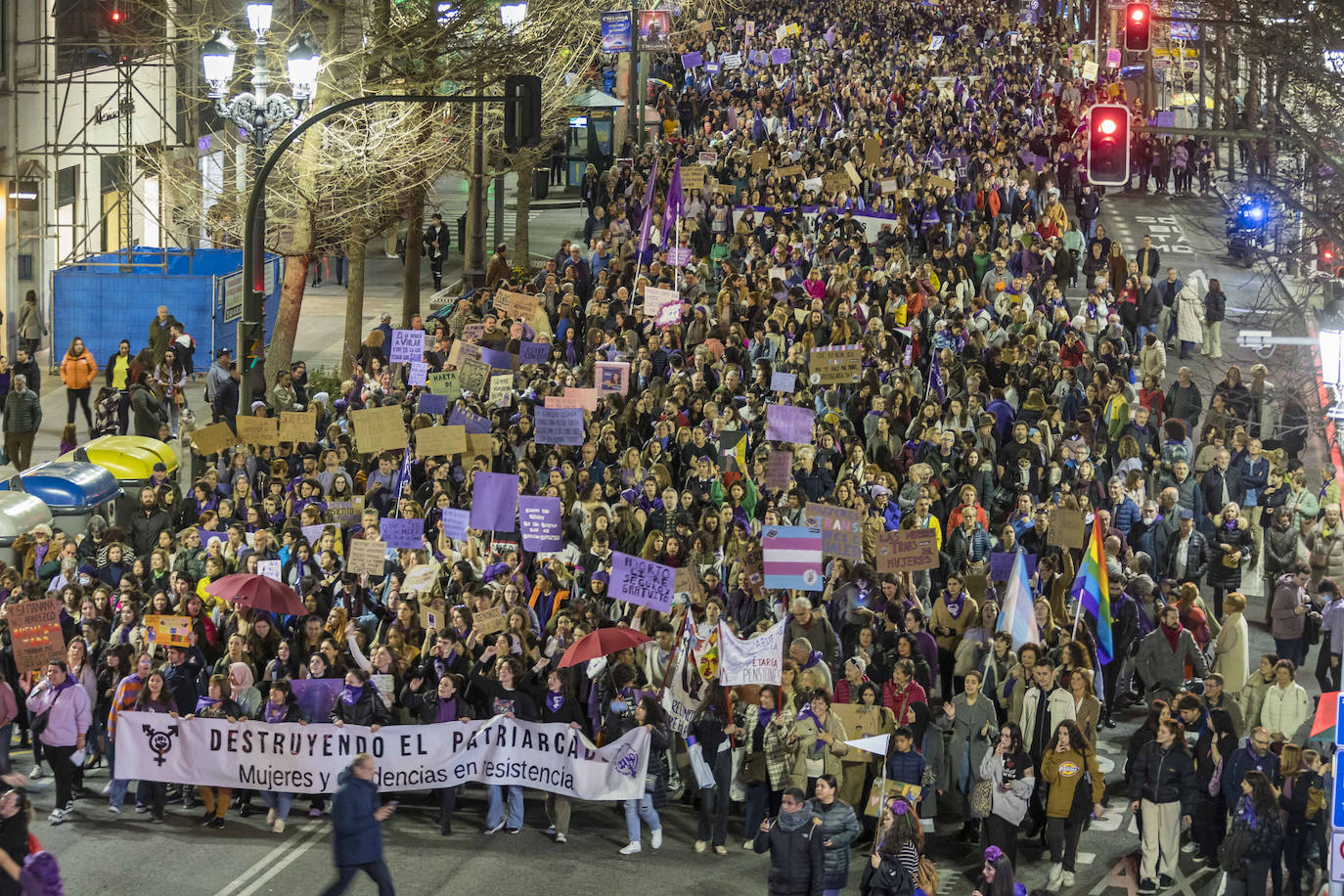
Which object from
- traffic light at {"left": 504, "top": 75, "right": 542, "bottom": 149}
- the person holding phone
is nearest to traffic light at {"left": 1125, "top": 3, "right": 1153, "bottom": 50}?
traffic light at {"left": 504, "top": 75, "right": 542, "bottom": 149}

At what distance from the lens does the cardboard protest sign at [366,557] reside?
18891 mm

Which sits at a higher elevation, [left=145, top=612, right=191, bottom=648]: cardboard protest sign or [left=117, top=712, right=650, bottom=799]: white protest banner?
[left=145, top=612, right=191, bottom=648]: cardboard protest sign

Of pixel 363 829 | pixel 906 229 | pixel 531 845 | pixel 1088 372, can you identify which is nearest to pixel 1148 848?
pixel 531 845

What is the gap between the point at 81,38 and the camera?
122ft

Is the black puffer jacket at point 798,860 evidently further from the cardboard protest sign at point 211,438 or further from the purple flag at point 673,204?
the purple flag at point 673,204

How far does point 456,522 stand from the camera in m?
19.8

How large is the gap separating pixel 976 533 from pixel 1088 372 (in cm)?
640

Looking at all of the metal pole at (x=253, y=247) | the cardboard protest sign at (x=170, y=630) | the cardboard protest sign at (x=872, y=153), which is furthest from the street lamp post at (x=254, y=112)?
the cardboard protest sign at (x=872, y=153)

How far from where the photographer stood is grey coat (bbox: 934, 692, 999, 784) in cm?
1568

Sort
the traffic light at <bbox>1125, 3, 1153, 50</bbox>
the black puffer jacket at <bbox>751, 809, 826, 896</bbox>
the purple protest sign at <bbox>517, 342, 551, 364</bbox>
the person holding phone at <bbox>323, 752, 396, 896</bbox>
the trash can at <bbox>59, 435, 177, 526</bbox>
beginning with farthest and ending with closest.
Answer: the purple protest sign at <bbox>517, 342, 551, 364</bbox> < the traffic light at <bbox>1125, 3, 1153, 50</bbox> < the trash can at <bbox>59, 435, 177, 526</bbox> < the black puffer jacket at <bbox>751, 809, 826, 896</bbox> < the person holding phone at <bbox>323, 752, 396, 896</bbox>

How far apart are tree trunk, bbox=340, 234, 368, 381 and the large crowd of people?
1.95 metres

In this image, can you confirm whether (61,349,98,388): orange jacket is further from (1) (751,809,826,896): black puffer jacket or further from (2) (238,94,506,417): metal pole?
(1) (751,809,826,896): black puffer jacket

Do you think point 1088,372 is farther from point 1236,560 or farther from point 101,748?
point 101,748

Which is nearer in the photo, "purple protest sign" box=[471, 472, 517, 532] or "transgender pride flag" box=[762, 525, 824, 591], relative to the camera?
"transgender pride flag" box=[762, 525, 824, 591]
